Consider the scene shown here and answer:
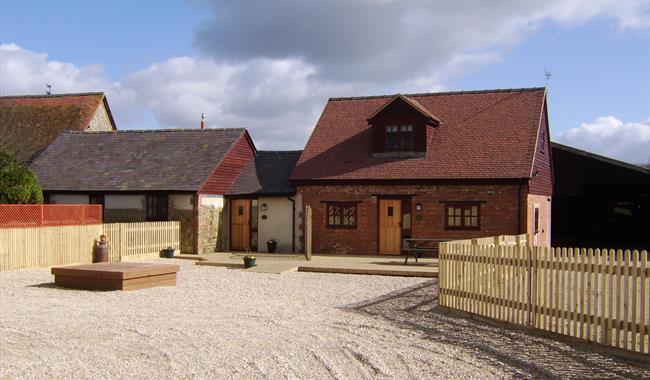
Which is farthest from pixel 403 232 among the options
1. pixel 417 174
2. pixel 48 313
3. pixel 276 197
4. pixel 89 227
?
pixel 48 313

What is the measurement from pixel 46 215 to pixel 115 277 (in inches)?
253

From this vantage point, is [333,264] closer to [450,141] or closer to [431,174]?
[431,174]

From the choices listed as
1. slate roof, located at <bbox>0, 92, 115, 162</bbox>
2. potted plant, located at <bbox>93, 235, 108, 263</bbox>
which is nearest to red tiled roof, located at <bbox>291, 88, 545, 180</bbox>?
potted plant, located at <bbox>93, 235, 108, 263</bbox>

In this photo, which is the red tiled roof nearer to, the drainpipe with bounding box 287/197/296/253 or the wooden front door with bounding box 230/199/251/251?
the drainpipe with bounding box 287/197/296/253

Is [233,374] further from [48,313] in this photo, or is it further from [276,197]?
[276,197]

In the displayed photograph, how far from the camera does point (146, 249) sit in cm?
2297

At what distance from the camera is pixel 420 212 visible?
23.0 m

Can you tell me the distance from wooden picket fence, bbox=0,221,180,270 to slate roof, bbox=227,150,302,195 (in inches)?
140

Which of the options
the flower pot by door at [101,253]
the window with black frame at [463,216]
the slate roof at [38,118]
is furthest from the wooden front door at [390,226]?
the slate roof at [38,118]

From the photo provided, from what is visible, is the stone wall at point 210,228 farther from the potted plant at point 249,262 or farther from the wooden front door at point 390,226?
the wooden front door at point 390,226

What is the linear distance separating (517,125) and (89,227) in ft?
51.7

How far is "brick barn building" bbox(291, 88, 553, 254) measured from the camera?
72.9 feet

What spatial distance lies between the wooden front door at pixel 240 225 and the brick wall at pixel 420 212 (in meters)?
2.91

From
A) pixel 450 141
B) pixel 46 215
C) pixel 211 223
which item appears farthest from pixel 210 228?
pixel 450 141
